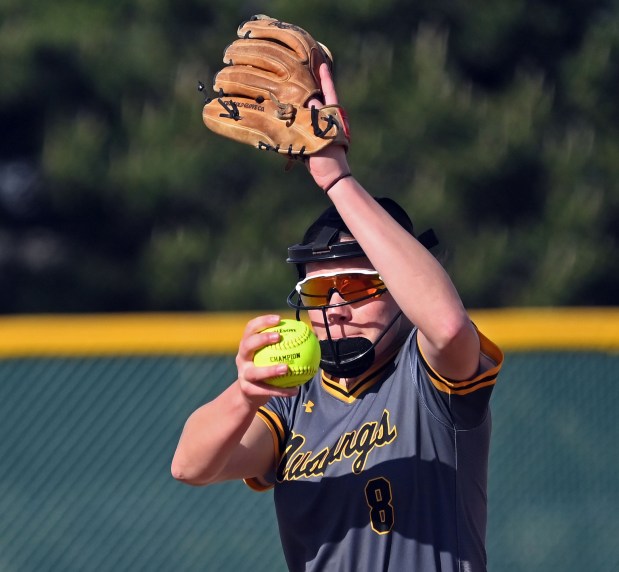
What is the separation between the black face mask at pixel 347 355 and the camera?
250 cm

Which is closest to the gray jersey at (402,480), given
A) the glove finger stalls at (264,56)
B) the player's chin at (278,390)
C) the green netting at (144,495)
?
the player's chin at (278,390)

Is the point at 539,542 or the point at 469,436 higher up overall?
the point at 469,436

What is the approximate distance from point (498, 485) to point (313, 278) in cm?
277

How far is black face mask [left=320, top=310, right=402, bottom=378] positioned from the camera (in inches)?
98.3

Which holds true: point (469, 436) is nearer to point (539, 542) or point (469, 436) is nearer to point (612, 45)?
point (539, 542)

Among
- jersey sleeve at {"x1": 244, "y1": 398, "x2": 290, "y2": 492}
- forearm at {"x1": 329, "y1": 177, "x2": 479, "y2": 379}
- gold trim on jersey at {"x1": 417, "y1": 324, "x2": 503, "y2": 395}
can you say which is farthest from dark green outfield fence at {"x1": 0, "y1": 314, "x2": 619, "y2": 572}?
forearm at {"x1": 329, "y1": 177, "x2": 479, "y2": 379}

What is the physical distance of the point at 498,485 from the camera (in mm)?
5145

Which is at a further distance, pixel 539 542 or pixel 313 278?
pixel 539 542

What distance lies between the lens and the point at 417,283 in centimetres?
217

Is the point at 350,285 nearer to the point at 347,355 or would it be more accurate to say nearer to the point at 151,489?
the point at 347,355

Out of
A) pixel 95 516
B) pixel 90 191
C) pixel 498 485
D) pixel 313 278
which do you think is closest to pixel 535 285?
pixel 90 191

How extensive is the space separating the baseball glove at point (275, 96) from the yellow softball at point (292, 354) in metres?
0.34

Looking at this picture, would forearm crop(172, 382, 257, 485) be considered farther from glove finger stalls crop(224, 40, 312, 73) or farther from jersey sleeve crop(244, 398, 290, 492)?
glove finger stalls crop(224, 40, 312, 73)

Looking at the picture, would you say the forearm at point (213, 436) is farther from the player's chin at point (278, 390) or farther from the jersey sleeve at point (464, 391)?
the jersey sleeve at point (464, 391)
